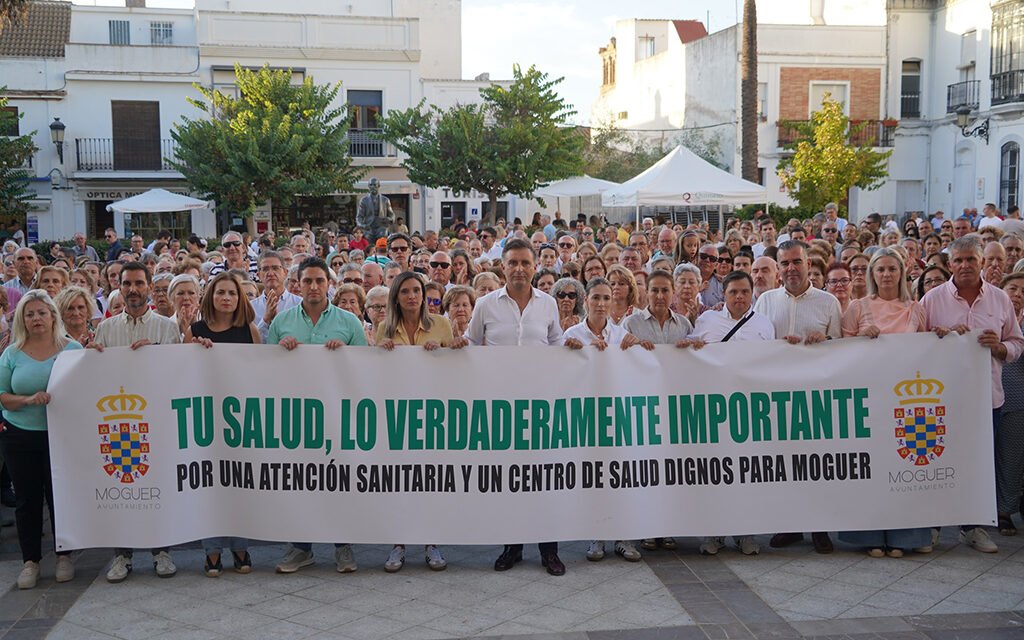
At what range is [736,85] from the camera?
36344 millimetres

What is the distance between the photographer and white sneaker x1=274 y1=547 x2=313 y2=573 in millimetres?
6436

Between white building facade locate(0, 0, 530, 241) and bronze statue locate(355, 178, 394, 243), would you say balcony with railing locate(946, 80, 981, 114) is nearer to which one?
white building facade locate(0, 0, 530, 241)

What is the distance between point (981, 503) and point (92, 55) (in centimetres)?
3134

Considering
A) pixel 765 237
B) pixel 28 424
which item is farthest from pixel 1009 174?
pixel 28 424

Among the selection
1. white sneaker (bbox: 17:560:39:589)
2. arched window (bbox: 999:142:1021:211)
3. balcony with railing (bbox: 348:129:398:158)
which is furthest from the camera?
balcony with railing (bbox: 348:129:398:158)

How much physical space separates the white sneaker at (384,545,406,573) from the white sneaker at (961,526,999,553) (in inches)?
146

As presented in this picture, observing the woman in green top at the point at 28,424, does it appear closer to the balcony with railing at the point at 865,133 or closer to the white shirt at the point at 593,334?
the white shirt at the point at 593,334

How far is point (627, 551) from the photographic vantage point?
658 cm

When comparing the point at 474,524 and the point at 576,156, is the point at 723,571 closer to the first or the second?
the point at 474,524

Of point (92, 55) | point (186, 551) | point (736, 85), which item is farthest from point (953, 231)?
point (92, 55)

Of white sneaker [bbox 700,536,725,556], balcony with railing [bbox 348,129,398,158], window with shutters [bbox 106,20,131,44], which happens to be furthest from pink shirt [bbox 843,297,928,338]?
window with shutters [bbox 106,20,131,44]

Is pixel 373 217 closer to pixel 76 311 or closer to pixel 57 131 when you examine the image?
pixel 76 311

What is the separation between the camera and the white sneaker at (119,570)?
6352 millimetres

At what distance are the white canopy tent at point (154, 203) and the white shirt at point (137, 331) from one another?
20.2 metres
